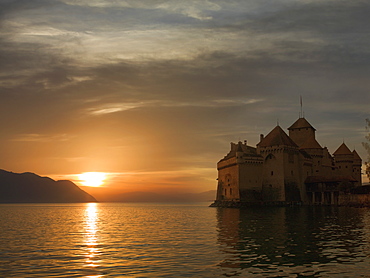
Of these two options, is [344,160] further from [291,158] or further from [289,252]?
[289,252]

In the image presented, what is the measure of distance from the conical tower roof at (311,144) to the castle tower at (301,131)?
10.4ft

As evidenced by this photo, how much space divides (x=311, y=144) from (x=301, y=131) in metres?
7.69

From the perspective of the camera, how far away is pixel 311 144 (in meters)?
94.9

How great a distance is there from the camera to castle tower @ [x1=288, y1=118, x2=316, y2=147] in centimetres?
10069

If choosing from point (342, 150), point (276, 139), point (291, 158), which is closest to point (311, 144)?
point (291, 158)

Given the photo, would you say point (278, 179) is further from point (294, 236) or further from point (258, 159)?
point (294, 236)

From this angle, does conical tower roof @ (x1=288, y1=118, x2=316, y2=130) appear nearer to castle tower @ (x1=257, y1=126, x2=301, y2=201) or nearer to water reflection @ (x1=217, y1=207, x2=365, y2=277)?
castle tower @ (x1=257, y1=126, x2=301, y2=201)

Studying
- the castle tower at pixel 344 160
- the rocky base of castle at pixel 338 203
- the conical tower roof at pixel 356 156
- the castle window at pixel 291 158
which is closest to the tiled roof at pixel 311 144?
the castle tower at pixel 344 160

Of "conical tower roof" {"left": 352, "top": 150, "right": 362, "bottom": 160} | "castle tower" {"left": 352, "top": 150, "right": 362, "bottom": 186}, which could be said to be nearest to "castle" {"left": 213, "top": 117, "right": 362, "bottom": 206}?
"castle tower" {"left": 352, "top": 150, "right": 362, "bottom": 186}

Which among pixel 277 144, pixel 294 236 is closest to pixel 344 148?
pixel 277 144

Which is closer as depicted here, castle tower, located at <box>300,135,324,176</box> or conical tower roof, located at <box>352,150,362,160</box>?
castle tower, located at <box>300,135,324,176</box>

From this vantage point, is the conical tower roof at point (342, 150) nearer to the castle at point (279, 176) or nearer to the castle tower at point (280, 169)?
the castle at point (279, 176)

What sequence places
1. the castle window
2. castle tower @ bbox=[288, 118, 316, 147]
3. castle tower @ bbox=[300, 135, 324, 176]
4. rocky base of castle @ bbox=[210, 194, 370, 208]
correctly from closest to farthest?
rocky base of castle @ bbox=[210, 194, 370, 208], the castle window, castle tower @ bbox=[300, 135, 324, 176], castle tower @ bbox=[288, 118, 316, 147]

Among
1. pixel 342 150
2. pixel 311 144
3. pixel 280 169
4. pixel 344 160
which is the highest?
pixel 311 144
